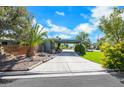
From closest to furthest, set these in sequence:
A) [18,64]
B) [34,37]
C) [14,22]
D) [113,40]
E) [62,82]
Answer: [62,82] < [18,64] < [14,22] < [34,37] < [113,40]

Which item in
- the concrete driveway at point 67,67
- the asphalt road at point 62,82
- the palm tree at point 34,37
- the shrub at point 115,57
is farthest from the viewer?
the palm tree at point 34,37

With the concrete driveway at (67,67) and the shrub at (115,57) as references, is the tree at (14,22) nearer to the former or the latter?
the concrete driveway at (67,67)

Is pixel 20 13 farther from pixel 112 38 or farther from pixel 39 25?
pixel 112 38

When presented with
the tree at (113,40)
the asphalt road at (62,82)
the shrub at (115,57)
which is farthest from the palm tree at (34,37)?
the asphalt road at (62,82)

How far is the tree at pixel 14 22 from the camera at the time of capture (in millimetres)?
13578

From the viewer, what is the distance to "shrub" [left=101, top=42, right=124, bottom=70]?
35.1 feet

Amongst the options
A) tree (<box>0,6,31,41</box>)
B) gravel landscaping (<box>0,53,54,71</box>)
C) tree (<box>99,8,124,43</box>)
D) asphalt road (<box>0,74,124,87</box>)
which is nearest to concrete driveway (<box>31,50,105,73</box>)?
gravel landscaping (<box>0,53,54,71</box>)

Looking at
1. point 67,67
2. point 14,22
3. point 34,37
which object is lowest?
point 67,67

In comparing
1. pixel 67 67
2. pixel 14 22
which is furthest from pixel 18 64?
pixel 14 22

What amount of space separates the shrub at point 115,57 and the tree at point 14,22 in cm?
670

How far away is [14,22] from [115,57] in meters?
7.42

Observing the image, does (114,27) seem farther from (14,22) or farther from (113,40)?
(14,22)

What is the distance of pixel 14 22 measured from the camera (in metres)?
14.4
